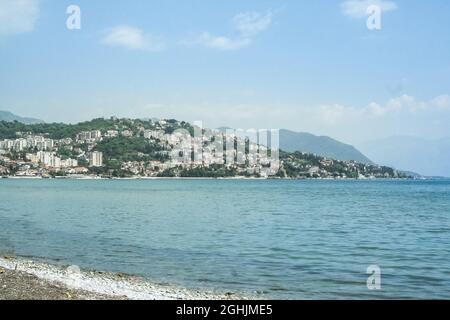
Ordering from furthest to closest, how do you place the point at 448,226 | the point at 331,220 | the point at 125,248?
1. the point at 331,220
2. the point at 448,226
3. the point at 125,248

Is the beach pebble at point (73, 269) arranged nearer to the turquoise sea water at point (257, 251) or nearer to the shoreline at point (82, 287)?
the shoreline at point (82, 287)

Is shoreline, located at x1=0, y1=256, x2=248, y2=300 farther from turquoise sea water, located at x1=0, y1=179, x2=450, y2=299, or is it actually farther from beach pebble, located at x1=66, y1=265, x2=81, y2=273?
turquoise sea water, located at x1=0, y1=179, x2=450, y2=299

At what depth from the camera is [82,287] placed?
1474 cm

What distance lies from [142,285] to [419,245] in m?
17.6

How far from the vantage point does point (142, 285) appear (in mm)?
15906

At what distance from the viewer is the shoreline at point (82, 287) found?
13.0 meters

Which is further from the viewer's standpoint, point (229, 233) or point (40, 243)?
point (229, 233)

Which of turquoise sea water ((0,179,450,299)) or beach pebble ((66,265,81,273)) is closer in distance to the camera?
turquoise sea water ((0,179,450,299))

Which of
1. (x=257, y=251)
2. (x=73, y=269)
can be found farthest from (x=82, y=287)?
(x=257, y=251)

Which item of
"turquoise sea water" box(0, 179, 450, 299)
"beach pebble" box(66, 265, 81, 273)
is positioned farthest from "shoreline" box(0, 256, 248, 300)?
"turquoise sea water" box(0, 179, 450, 299)

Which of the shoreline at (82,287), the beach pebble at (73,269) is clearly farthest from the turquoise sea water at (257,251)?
the shoreline at (82,287)

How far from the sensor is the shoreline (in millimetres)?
12969
